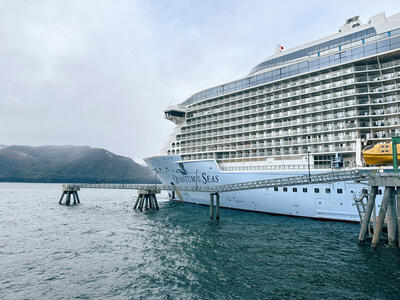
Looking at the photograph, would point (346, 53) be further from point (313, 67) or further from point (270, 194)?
point (270, 194)

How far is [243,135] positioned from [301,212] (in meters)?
14.6

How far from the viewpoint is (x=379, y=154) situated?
2266 cm

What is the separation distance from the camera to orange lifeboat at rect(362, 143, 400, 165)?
22297 millimetres

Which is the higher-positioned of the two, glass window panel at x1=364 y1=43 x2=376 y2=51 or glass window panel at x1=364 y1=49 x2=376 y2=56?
glass window panel at x1=364 y1=43 x2=376 y2=51

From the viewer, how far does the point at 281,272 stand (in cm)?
1349

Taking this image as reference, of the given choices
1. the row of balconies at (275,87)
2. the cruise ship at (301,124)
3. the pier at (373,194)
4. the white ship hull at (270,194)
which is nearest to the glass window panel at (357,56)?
the cruise ship at (301,124)

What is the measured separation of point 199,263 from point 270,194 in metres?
17.4

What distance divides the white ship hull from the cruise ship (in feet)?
0.35

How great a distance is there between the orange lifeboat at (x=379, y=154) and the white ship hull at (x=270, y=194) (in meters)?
2.95

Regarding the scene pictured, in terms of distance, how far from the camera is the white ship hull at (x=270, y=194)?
24.9m

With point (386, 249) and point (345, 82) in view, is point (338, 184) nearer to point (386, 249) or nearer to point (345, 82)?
point (386, 249)

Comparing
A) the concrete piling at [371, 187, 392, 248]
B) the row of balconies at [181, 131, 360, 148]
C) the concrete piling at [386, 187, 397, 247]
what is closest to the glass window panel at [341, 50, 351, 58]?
Result: the row of balconies at [181, 131, 360, 148]

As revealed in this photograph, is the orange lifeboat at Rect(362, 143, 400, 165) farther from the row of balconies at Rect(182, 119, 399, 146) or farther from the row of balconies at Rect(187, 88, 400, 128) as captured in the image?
the row of balconies at Rect(187, 88, 400, 128)

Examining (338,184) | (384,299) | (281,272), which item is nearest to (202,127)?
(338,184)
